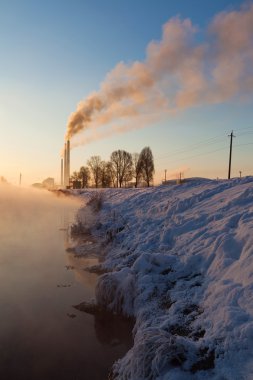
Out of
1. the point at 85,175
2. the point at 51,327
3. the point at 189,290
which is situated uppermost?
the point at 85,175

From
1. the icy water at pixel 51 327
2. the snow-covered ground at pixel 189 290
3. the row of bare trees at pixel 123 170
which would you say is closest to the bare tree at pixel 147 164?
the row of bare trees at pixel 123 170

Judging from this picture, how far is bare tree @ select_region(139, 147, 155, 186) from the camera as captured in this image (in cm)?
8319

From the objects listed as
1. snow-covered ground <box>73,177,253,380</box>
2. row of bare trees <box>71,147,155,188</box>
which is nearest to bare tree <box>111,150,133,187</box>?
row of bare trees <box>71,147,155,188</box>

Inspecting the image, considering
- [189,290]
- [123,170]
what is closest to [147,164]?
[123,170]

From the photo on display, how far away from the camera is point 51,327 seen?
6902 millimetres

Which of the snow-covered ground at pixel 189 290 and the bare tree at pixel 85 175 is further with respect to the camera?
the bare tree at pixel 85 175

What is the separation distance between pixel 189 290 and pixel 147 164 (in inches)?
3040

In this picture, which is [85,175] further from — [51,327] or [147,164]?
[51,327]

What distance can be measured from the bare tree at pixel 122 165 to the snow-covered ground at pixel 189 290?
72.9 metres

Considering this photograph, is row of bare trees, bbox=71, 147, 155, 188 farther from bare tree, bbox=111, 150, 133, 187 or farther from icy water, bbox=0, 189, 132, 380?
icy water, bbox=0, 189, 132, 380

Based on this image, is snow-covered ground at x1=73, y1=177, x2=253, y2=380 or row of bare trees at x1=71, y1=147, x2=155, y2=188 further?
row of bare trees at x1=71, y1=147, x2=155, y2=188

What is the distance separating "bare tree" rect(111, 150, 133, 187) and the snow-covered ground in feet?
239

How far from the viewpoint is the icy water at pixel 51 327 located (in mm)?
5602

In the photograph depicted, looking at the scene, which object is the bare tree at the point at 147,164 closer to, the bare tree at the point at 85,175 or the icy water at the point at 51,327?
the bare tree at the point at 85,175
